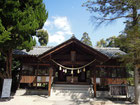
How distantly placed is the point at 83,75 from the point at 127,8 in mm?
10135

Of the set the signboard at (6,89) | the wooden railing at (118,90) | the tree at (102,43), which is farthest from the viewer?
the tree at (102,43)

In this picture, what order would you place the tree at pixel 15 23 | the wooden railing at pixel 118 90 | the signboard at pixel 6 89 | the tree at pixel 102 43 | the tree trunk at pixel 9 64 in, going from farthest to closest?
the tree at pixel 102 43
the wooden railing at pixel 118 90
the tree trunk at pixel 9 64
the signboard at pixel 6 89
the tree at pixel 15 23

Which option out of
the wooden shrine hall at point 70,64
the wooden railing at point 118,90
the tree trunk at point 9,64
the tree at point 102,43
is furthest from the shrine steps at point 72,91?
the tree at point 102,43

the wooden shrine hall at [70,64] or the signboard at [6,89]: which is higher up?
the wooden shrine hall at [70,64]

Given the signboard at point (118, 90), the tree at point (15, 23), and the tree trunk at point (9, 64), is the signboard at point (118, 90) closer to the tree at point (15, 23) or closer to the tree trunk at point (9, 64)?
the tree at point (15, 23)

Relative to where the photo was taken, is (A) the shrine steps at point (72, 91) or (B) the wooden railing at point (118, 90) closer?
(B) the wooden railing at point (118, 90)

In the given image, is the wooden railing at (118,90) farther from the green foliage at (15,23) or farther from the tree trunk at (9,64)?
the tree trunk at (9,64)

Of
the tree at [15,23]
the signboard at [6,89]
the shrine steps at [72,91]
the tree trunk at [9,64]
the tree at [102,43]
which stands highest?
the tree at [102,43]

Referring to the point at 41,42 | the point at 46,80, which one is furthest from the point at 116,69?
the point at 41,42

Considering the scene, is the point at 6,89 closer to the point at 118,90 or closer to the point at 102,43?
the point at 118,90

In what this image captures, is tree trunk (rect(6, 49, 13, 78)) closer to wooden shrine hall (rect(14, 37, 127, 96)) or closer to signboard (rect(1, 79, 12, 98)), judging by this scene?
signboard (rect(1, 79, 12, 98))

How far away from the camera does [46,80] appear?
10188mm

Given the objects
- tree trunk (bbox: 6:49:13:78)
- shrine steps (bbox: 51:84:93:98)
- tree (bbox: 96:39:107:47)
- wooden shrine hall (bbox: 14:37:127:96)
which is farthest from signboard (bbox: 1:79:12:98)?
tree (bbox: 96:39:107:47)

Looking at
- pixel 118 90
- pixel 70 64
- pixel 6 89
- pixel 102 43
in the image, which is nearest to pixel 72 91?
pixel 70 64
